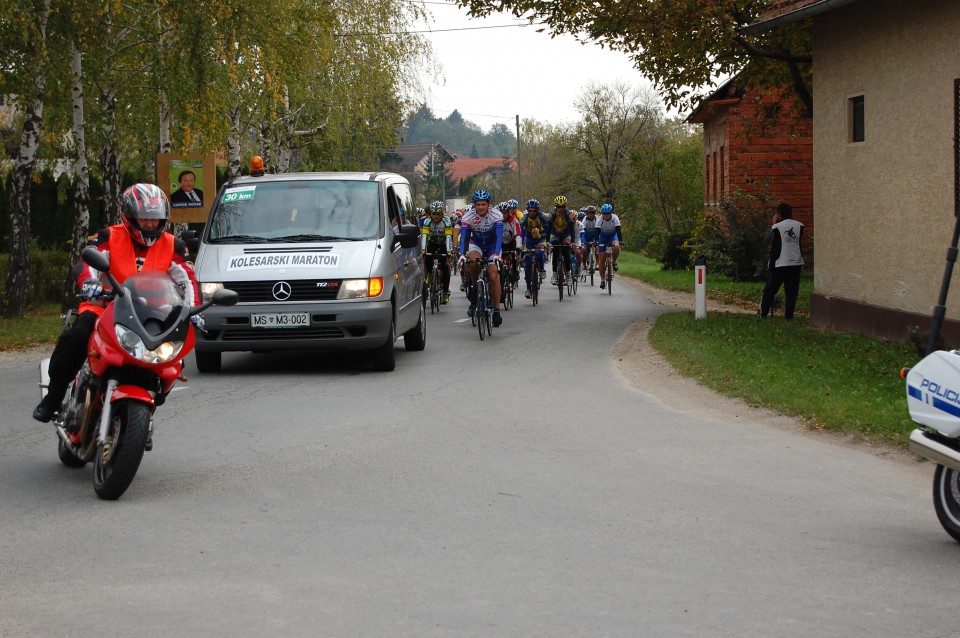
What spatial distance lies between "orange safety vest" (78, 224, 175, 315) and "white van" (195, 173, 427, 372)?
5.13m

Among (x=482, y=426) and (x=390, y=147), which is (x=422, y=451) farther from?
(x=390, y=147)

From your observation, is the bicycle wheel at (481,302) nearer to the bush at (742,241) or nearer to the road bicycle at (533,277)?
the road bicycle at (533,277)

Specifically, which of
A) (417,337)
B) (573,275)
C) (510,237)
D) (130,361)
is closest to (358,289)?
(417,337)

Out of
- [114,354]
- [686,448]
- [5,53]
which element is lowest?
[686,448]

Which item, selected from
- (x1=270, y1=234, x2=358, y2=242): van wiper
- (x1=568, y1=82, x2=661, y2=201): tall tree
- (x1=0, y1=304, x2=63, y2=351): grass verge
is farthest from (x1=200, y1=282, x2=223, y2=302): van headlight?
(x1=568, y1=82, x2=661, y2=201): tall tree

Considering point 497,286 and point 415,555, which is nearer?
point 415,555

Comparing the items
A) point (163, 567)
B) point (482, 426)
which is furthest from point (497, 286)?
point (163, 567)

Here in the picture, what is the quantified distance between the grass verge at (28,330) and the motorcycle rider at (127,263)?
8963mm

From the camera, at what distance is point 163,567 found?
5688mm

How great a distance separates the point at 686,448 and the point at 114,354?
4.02m

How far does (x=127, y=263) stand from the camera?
7719 mm

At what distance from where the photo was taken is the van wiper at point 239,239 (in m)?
13.6

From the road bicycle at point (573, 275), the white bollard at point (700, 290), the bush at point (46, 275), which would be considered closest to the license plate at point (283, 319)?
the white bollard at point (700, 290)

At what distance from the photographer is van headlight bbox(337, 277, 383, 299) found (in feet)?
42.6
